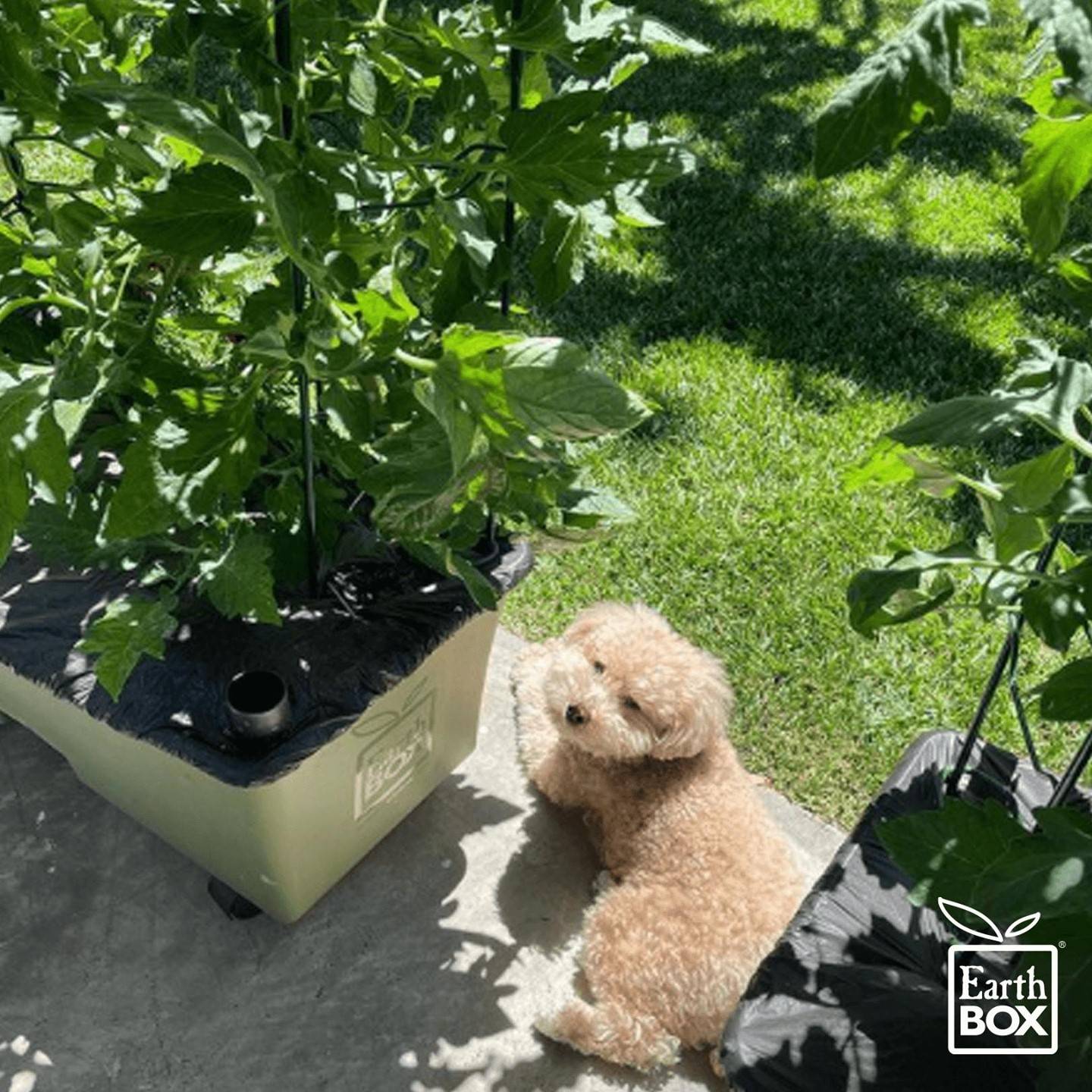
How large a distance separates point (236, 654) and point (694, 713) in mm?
694

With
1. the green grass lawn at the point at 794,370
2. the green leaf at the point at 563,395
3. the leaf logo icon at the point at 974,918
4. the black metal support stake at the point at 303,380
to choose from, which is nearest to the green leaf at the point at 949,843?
the leaf logo icon at the point at 974,918

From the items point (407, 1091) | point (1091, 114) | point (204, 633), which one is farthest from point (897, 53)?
point (407, 1091)

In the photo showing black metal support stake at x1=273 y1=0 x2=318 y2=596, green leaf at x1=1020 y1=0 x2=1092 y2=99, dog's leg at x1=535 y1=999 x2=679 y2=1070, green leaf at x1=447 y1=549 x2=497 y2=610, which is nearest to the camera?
green leaf at x1=1020 y1=0 x2=1092 y2=99

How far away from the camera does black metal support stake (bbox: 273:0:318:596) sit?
129cm

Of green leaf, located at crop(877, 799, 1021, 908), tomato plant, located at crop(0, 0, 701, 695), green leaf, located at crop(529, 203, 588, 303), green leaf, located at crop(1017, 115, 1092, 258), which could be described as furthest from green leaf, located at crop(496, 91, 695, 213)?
green leaf, located at crop(877, 799, 1021, 908)

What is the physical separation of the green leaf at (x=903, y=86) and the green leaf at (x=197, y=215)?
0.65 meters

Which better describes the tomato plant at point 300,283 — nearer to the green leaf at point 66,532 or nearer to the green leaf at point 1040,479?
the green leaf at point 66,532

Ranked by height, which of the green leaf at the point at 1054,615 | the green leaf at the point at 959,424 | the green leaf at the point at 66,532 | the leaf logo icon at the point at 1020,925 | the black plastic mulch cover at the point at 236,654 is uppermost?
the green leaf at the point at 959,424

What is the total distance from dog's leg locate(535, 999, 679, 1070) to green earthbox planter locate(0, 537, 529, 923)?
0.44 meters

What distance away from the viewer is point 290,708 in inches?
65.1

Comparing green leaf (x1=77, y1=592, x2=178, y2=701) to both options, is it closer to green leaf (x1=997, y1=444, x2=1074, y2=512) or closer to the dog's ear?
the dog's ear

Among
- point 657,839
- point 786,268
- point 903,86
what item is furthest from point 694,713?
point 786,268

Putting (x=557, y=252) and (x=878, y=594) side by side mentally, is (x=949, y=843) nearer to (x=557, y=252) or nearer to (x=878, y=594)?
(x=878, y=594)

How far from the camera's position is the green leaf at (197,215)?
3.80 ft
